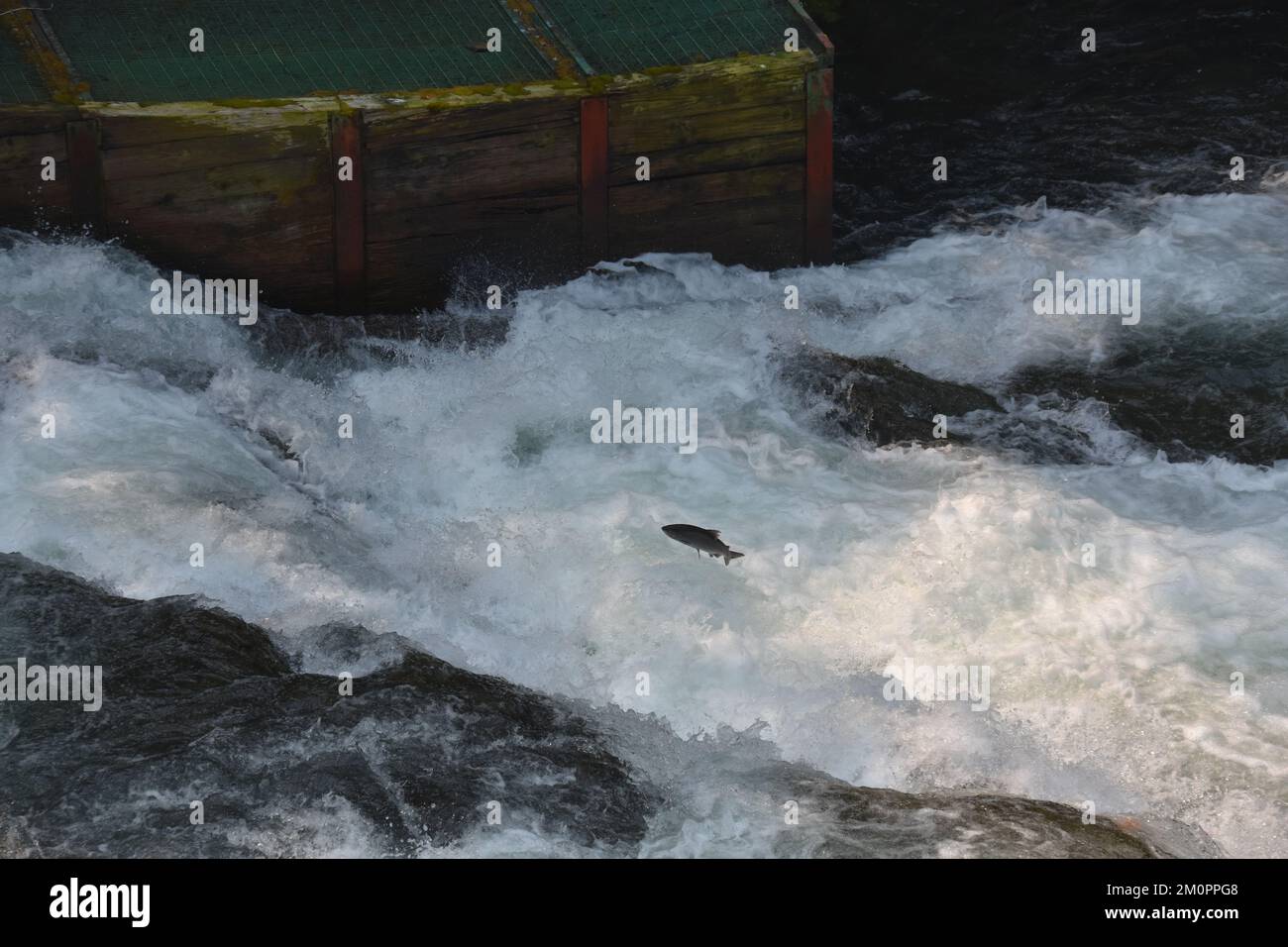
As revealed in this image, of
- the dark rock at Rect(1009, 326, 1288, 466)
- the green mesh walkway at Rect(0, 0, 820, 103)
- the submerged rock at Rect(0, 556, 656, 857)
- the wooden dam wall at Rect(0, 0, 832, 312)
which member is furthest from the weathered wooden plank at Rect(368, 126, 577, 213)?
the submerged rock at Rect(0, 556, 656, 857)

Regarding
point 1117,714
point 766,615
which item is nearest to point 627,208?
point 766,615

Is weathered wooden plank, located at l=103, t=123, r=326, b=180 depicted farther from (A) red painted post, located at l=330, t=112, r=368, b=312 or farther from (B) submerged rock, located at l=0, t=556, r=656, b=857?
(B) submerged rock, located at l=0, t=556, r=656, b=857

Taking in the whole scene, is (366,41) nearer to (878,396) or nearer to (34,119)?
(34,119)

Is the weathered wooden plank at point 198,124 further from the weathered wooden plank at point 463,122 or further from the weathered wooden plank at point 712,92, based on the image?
the weathered wooden plank at point 712,92

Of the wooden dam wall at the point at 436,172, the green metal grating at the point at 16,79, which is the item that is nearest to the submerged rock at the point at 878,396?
the wooden dam wall at the point at 436,172

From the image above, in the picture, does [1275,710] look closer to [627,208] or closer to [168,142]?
[627,208]

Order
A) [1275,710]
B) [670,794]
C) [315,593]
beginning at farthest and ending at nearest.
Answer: [315,593], [1275,710], [670,794]

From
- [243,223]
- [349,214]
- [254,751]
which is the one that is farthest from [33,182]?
[254,751]
